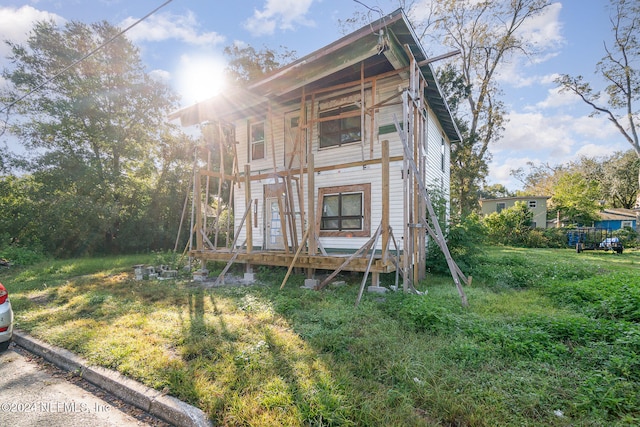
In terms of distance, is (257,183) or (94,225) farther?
(94,225)

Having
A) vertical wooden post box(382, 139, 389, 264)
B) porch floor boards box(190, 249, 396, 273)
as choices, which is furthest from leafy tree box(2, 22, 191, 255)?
vertical wooden post box(382, 139, 389, 264)

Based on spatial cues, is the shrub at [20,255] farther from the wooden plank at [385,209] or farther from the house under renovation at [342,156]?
the wooden plank at [385,209]

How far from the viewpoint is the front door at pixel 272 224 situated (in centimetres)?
1051

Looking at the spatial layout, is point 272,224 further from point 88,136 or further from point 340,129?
point 88,136

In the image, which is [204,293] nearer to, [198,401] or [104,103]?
[198,401]

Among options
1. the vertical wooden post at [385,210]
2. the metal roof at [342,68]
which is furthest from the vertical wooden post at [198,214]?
the vertical wooden post at [385,210]

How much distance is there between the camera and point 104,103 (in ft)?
55.3

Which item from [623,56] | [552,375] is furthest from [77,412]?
[623,56]

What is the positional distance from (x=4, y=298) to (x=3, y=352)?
89 cm

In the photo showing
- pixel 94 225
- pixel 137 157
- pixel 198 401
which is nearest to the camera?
pixel 198 401

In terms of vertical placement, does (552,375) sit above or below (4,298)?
below

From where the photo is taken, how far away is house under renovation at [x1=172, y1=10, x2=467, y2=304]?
21.9 ft

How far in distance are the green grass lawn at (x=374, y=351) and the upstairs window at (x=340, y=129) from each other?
17.2 ft

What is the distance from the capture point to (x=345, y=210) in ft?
30.6
